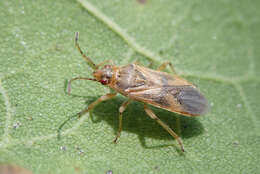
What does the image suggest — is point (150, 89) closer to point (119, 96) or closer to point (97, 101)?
point (119, 96)

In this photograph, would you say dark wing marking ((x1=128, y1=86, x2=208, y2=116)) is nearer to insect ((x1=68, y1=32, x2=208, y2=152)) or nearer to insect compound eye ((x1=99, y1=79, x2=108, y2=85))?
insect ((x1=68, y1=32, x2=208, y2=152))

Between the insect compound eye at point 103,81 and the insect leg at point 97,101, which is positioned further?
the insect compound eye at point 103,81

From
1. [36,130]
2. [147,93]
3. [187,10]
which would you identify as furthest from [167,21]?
[36,130]

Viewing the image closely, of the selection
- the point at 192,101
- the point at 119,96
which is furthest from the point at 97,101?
the point at 192,101

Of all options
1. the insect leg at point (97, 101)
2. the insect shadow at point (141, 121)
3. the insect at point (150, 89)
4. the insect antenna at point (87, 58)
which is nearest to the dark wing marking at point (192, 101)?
the insect at point (150, 89)

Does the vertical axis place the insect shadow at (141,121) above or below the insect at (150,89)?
below

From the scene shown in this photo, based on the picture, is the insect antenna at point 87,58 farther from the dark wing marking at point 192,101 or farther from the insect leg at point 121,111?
the dark wing marking at point 192,101
